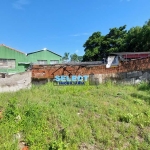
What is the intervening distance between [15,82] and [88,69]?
417cm

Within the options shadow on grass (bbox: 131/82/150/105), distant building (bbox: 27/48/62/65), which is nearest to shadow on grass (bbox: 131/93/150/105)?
shadow on grass (bbox: 131/82/150/105)

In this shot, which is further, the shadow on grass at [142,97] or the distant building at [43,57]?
the distant building at [43,57]

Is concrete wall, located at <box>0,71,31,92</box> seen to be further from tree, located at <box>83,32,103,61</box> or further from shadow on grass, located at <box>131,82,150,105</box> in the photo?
tree, located at <box>83,32,103,61</box>

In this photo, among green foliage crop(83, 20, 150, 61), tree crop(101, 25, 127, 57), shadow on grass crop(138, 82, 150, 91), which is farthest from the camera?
tree crop(101, 25, 127, 57)

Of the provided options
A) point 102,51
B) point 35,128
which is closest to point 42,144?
point 35,128

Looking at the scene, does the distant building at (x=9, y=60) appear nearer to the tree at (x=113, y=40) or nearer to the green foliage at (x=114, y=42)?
the green foliage at (x=114, y=42)

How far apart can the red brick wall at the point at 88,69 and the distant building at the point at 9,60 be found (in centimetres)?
786

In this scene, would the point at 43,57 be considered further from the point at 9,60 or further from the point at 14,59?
the point at 9,60

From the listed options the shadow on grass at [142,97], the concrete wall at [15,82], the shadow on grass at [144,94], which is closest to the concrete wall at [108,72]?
the concrete wall at [15,82]

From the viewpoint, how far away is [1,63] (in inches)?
663

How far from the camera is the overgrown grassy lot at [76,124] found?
14.6 feet

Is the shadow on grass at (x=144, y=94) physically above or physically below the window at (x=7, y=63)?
below

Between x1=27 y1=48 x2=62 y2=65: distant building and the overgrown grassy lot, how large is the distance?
1259 cm

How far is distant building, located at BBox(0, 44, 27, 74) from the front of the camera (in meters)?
16.8
